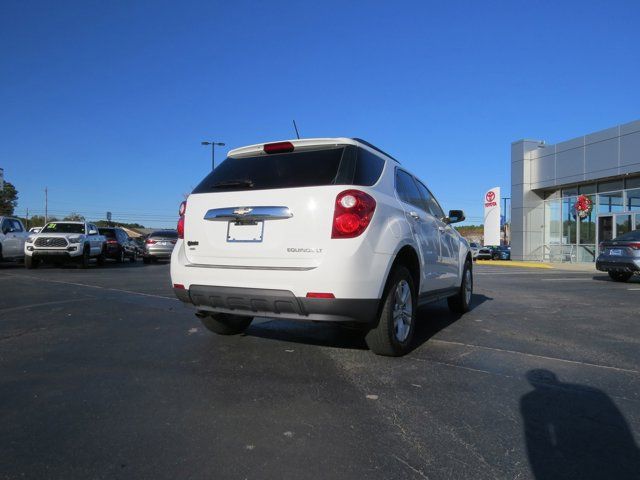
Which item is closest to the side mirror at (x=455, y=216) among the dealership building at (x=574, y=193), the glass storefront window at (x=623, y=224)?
the dealership building at (x=574, y=193)

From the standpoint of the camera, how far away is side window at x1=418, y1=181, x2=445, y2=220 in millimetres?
5824

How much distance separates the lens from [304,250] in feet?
12.4

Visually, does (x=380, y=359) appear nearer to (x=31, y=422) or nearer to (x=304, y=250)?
(x=304, y=250)

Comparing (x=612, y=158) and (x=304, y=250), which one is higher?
(x=612, y=158)

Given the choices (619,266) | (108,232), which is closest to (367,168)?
(619,266)

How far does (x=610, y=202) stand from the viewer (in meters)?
25.0

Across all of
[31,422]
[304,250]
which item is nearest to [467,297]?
[304,250]

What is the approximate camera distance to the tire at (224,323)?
4.91 m

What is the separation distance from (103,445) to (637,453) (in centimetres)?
271

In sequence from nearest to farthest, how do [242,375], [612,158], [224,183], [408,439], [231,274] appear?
[408,439] < [242,375] < [231,274] < [224,183] < [612,158]

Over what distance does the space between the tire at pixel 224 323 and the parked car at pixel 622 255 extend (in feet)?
36.3

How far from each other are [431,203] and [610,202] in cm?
2319

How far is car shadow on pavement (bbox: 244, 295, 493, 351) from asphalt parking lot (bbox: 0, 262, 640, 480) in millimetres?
44

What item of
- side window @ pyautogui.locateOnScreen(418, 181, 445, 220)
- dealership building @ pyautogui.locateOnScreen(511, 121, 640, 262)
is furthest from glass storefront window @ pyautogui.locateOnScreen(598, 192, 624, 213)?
side window @ pyautogui.locateOnScreen(418, 181, 445, 220)
